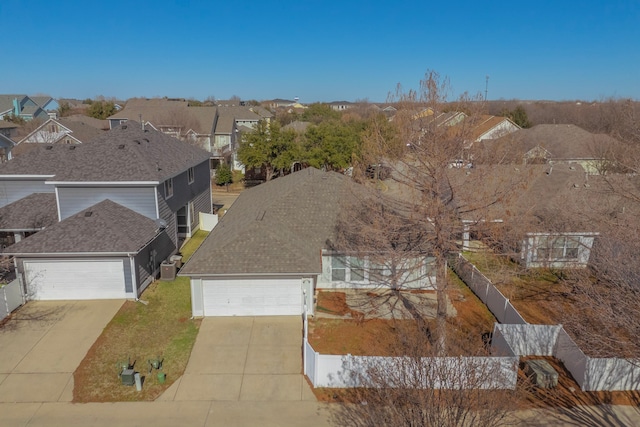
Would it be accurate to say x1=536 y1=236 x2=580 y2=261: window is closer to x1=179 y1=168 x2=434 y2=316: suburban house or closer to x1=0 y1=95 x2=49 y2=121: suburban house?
Answer: x1=179 y1=168 x2=434 y2=316: suburban house

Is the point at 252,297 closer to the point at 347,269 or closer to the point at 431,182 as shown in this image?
the point at 347,269

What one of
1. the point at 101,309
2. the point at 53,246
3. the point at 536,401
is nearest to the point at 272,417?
the point at 536,401

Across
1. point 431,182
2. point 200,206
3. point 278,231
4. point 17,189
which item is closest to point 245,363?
point 278,231

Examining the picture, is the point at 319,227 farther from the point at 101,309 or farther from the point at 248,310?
the point at 101,309

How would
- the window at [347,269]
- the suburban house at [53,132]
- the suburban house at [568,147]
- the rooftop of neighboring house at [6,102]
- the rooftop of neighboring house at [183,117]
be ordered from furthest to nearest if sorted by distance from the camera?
the rooftop of neighboring house at [6,102]
the rooftop of neighboring house at [183,117]
the suburban house at [53,132]
the suburban house at [568,147]
the window at [347,269]

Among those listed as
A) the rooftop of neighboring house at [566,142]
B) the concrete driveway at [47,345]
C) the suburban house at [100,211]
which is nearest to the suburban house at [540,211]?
the rooftop of neighboring house at [566,142]

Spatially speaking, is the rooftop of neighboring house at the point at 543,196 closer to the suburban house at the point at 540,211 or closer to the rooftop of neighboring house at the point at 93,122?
the suburban house at the point at 540,211
